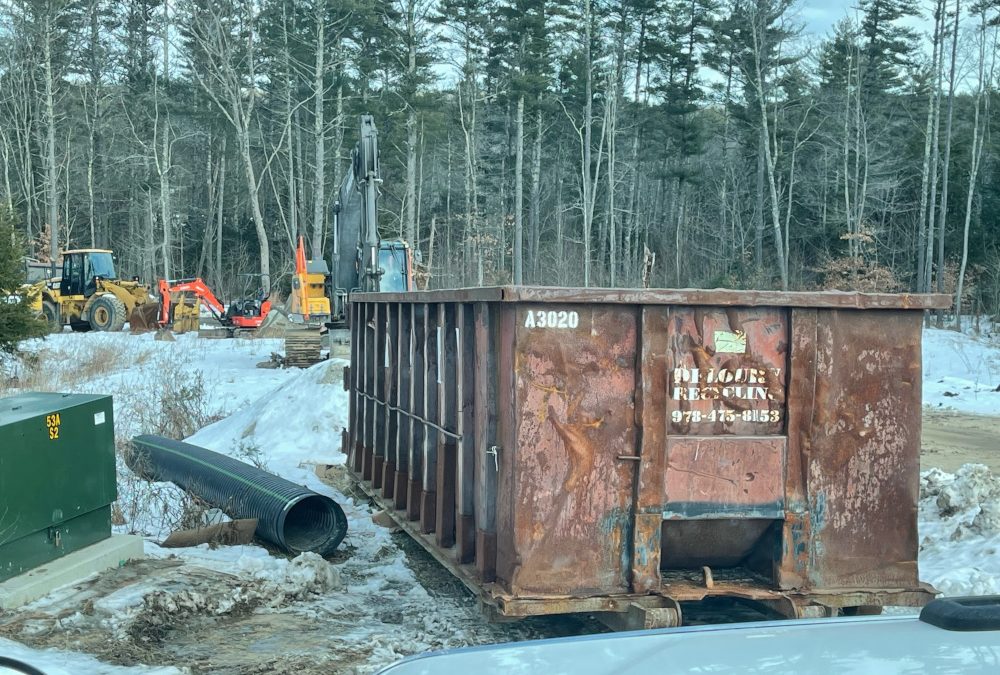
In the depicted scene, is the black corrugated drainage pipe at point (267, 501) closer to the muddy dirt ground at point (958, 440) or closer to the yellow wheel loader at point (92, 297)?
the muddy dirt ground at point (958, 440)

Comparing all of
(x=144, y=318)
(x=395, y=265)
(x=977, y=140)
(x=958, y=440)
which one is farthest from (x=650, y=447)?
(x=977, y=140)

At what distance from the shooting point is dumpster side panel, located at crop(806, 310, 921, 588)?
5000 millimetres

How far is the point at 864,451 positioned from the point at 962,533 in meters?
3.15

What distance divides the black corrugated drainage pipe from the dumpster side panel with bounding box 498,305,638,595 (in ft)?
9.43

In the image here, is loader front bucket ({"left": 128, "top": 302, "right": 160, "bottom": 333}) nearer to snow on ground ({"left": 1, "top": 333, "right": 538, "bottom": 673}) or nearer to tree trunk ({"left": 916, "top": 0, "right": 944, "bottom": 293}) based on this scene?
snow on ground ({"left": 1, "top": 333, "right": 538, "bottom": 673})

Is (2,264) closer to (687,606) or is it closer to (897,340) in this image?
(687,606)

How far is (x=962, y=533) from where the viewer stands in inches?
296

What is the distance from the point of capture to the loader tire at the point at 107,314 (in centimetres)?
3147

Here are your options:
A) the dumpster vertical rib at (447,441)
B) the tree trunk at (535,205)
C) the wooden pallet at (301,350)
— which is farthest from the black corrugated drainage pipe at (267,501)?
→ the tree trunk at (535,205)

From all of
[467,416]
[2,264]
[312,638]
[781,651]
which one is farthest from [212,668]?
[2,264]

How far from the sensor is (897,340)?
200 inches

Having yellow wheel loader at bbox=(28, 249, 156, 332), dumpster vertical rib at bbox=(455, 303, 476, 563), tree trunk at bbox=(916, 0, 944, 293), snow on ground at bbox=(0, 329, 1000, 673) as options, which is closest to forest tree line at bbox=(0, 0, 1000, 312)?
tree trunk at bbox=(916, 0, 944, 293)

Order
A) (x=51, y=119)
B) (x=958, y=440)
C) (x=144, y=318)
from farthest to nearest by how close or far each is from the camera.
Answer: (x=51, y=119)
(x=144, y=318)
(x=958, y=440)

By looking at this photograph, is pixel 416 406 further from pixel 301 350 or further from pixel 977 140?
pixel 977 140
